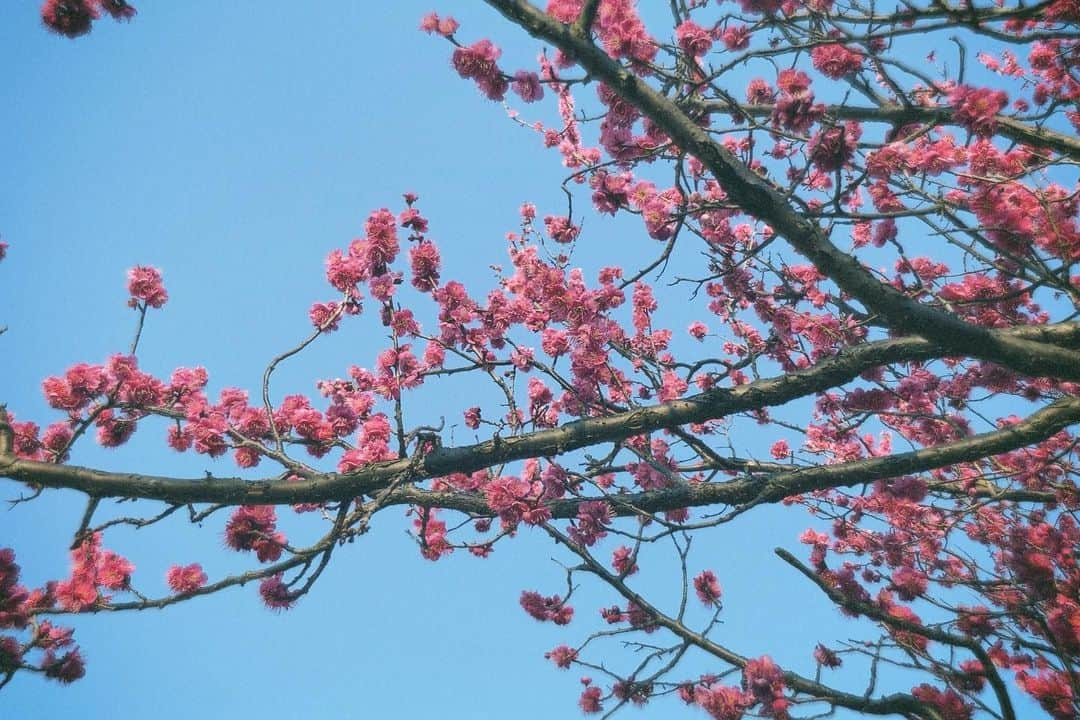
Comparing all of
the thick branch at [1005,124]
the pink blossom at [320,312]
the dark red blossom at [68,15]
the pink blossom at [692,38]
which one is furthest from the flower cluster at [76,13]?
the thick branch at [1005,124]

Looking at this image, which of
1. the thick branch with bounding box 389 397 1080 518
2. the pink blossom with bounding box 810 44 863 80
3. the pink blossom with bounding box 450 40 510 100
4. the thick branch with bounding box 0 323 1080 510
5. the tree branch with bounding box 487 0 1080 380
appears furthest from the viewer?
the pink blossom with bounding box 810 44 863 80

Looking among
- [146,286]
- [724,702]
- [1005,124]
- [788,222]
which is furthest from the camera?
[1005,124]

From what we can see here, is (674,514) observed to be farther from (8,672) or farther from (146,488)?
(8,672)

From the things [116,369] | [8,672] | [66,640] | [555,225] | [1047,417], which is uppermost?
[555,225]

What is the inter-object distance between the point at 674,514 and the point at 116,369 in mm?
4553

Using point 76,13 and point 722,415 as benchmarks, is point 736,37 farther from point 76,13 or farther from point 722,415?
point 76,13

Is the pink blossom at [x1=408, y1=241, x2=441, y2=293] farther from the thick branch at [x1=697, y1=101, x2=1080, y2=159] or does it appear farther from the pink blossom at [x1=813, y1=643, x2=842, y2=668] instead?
the pink blossom at [x1=813, y1=643, x2=842, y2=668]

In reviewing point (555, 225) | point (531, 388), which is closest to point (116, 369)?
point (531, 388)

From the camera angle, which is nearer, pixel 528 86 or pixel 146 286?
pixel 528 86

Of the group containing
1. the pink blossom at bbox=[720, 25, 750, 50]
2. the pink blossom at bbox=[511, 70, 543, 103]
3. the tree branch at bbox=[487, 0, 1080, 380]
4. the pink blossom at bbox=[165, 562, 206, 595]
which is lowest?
the pink blossom at bbox=[165, 562, 206, 595]

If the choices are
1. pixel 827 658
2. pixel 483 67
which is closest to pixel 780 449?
pixel 827 658

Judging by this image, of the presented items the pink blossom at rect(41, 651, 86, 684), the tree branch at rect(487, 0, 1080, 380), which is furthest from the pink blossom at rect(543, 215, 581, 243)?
the pink blossom at rect(41, 651, 86, 684)

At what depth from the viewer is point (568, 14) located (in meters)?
3.36

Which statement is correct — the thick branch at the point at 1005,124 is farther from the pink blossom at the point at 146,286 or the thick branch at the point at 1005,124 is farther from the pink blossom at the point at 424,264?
the pink blossom at the point at 146,286
